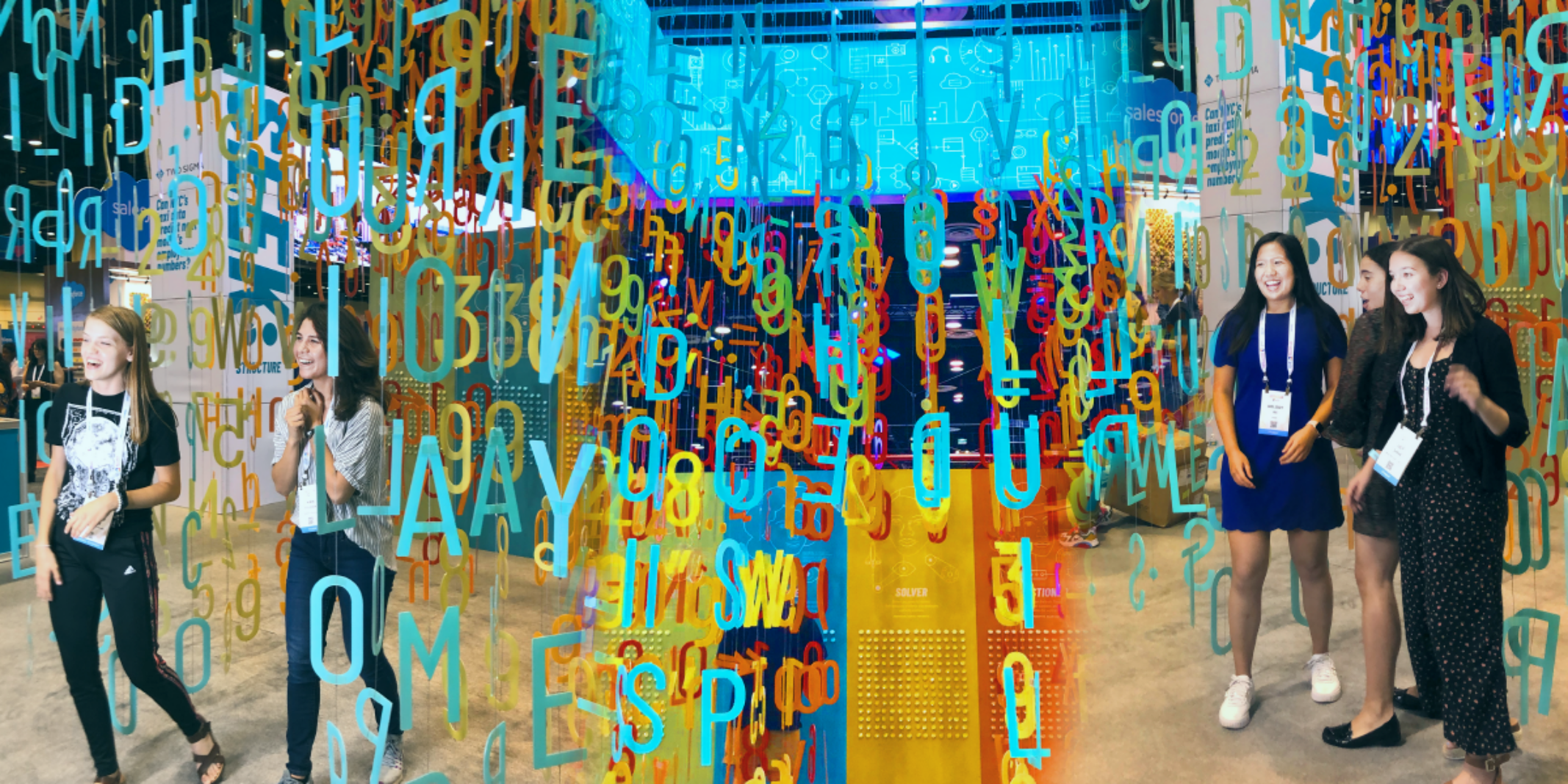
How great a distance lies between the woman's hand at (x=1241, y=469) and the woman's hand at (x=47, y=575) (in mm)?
2798

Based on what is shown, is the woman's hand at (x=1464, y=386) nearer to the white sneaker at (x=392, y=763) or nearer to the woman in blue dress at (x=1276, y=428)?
the woman in blue dress at (x=1276, y=428)

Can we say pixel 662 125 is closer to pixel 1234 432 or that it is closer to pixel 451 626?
pixel 451 626

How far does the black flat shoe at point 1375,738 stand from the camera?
83.4 inches

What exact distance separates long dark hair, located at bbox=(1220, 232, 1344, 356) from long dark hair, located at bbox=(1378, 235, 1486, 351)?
0.11 metres

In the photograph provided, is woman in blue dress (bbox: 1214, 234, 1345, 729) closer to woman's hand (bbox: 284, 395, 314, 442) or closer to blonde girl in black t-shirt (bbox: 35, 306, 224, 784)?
woman's hand (bbox: 284, 395, 314, 442)

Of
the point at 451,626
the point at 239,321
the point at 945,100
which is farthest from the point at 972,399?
the point at 239,321

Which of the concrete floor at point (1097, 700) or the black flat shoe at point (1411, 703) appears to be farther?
the black flat shoe at point (1411, 703)

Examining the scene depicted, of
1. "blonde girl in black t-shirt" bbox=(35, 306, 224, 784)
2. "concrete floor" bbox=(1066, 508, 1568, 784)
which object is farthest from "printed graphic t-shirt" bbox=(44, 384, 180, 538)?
"concrete floor" bbox=(1066, 508, 1568, 784)

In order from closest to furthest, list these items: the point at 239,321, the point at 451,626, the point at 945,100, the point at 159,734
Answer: the point at 451,626 → the point at 239,321 → the point at 159,734 → the point at 945,100

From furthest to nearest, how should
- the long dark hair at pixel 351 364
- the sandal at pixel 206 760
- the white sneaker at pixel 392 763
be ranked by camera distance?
1. the sandal at pixel 206 760
2. the white sneaker at pixel 392 763
3. the long dark hair at pixel 351 364

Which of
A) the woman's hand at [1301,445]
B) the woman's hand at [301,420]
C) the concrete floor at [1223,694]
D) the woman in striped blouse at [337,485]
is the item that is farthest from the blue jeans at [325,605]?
the woman's hand at [1301,445]

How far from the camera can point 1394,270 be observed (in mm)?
2006

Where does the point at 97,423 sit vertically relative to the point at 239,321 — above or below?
below

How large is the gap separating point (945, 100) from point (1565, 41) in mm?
1506
